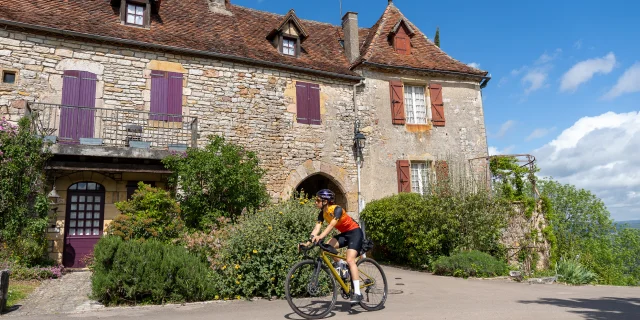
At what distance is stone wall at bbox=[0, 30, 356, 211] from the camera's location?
9781mm

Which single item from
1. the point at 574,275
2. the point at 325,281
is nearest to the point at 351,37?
the point at 574,275

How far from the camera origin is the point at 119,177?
1028 centimetres

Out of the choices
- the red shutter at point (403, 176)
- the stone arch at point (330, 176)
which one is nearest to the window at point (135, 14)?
the stone arch at point (330, 176)

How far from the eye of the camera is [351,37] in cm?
1466

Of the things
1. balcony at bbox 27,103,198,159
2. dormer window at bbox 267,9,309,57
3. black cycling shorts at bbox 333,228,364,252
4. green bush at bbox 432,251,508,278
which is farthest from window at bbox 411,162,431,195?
black cycling shorts at bbox 333,228,364,252

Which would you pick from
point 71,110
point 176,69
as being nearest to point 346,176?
point 176,69

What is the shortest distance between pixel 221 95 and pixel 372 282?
26.1ft

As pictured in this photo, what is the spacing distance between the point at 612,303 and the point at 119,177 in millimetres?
10407

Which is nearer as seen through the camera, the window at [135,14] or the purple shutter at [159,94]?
the purple shutter at [159,94]

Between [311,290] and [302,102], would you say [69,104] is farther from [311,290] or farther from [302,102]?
[311,290]

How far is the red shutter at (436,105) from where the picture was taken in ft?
46.7

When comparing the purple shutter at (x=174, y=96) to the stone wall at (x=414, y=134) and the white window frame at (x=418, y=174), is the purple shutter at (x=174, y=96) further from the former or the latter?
the white window frame at (x=418, y=174)

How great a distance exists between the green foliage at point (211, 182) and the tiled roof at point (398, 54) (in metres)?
6.06

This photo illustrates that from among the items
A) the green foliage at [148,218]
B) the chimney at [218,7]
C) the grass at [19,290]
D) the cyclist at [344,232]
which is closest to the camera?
the cyclist at [344,232]
